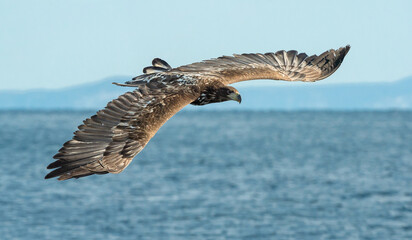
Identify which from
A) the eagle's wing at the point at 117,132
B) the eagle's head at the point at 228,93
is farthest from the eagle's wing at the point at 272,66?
the eagle's wing at the point at 117,132

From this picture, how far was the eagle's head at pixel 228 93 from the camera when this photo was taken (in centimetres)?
1341

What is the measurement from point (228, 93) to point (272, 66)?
83.1 inches

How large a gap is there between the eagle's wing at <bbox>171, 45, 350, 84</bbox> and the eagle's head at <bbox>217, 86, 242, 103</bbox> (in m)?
0.45

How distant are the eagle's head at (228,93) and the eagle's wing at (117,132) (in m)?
1.17

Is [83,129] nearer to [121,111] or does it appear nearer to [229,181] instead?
[121,111]

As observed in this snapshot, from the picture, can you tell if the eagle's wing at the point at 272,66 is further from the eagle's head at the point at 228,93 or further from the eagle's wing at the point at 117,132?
the eagle's wing at the point at 117,132

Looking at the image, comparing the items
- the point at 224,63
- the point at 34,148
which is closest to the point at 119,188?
the point at 224,63

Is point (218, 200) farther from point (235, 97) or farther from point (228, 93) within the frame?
point (235, 97)

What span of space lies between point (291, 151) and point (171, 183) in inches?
1360

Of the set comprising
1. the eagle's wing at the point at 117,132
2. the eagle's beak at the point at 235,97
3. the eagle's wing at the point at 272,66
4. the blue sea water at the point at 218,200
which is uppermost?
the eagle's wing at the point at 272,66

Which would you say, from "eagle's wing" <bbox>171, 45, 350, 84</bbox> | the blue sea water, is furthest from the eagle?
the blue sea water

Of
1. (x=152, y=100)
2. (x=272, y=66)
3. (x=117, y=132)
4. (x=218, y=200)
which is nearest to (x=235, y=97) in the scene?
(x=152, y=100)

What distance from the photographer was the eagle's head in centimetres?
1341

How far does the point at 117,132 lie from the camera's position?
38.3ft
